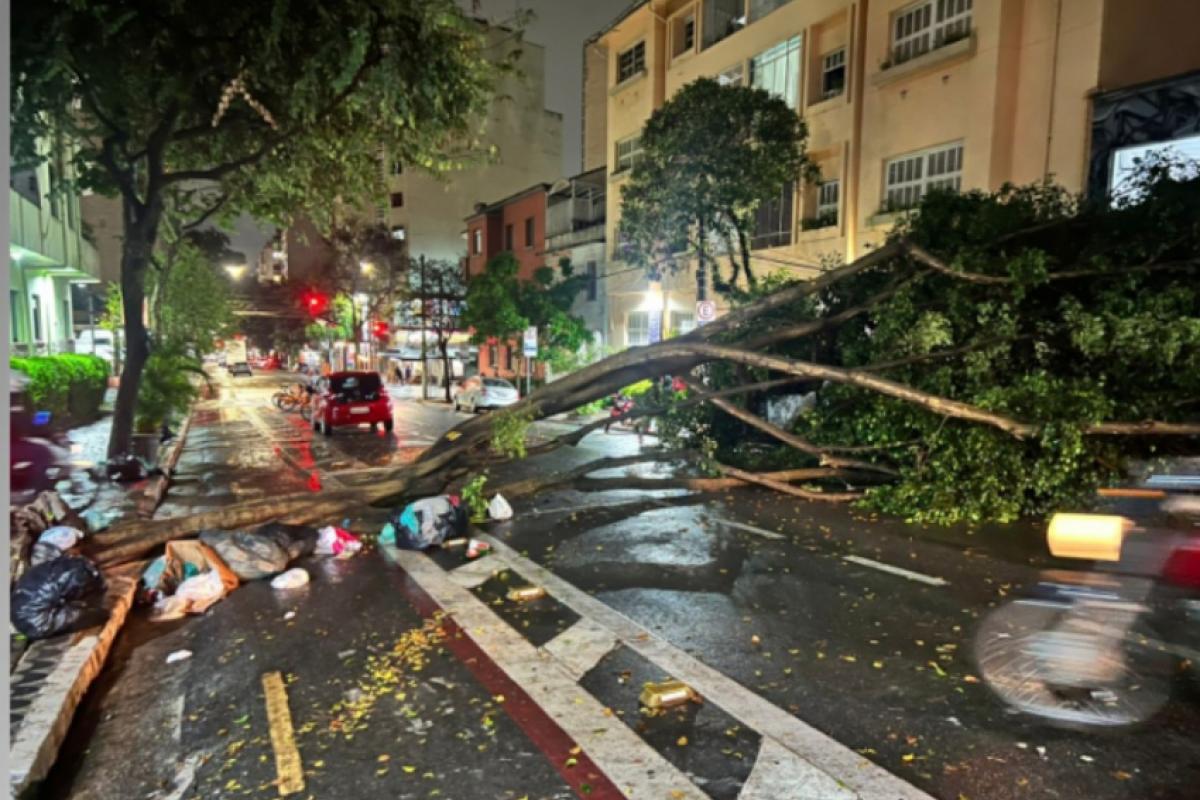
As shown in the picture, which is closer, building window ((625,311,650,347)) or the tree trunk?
the tree trunk

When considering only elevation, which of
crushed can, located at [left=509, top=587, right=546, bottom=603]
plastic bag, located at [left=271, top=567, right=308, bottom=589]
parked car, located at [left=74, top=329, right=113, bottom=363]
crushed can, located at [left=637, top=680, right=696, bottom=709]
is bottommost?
plastic bag, located at [left=271, top=567, right=308, bottom=589]

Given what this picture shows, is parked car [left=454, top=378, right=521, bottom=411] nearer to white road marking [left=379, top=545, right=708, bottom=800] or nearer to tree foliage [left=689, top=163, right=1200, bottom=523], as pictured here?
tree foliage [left=689, top=163, right=1200, bottom=523]

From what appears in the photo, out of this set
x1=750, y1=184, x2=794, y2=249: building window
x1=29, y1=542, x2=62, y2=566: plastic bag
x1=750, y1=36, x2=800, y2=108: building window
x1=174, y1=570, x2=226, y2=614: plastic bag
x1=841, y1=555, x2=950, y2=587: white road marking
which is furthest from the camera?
x1=750, y1=184, x2=794, y2=249: building window

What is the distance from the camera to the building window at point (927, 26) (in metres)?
16.7

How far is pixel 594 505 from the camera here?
1043 centimetres

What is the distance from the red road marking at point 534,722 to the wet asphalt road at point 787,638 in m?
0.12

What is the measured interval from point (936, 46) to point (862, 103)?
2218mm

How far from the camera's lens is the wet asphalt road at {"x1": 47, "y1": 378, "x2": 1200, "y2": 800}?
144 inches

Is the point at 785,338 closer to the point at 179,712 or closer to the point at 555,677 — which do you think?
the point at 555,677

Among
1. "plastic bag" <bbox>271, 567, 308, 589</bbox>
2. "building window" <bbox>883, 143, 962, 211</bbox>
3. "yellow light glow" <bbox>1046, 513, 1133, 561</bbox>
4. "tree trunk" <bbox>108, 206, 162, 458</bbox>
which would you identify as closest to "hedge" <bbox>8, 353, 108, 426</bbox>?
"tree trunk" <bbox>108, 206, 162, 458</bbox>

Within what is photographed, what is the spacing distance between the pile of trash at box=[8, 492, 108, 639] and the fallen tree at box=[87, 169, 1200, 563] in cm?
54

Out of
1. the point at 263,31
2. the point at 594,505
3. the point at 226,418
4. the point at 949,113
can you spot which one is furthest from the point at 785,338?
the point at 226,418

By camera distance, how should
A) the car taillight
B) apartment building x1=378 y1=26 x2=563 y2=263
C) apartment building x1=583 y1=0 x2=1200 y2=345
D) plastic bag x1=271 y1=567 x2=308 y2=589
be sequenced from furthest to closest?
apartment building x1=378 y1=26 x2=563 y2=263
apartment building x1=583 y1=0 x2=1200 y2=345
plastic bag x1=271 y1=567 x2=308 y2=589
the car taillight

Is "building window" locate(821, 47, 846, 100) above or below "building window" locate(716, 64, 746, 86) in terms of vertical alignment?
below
